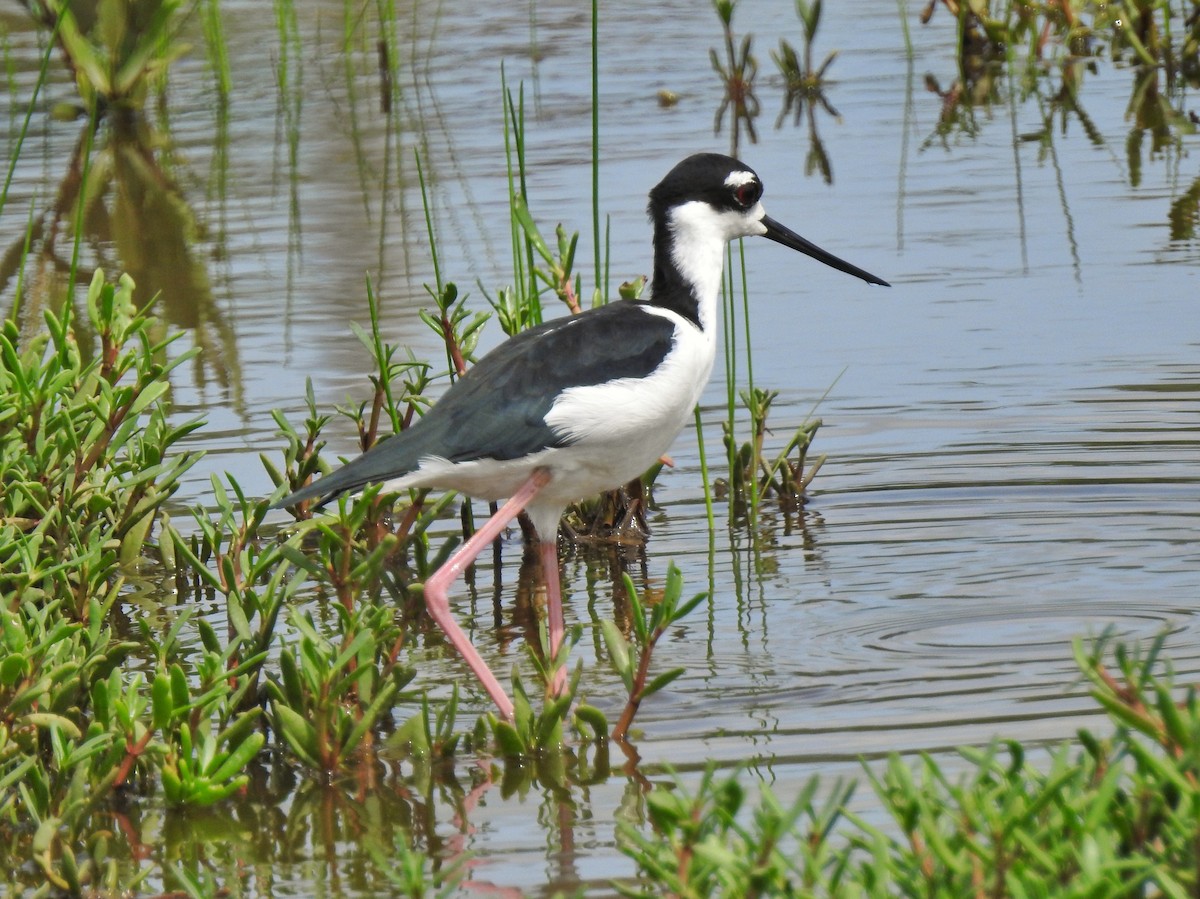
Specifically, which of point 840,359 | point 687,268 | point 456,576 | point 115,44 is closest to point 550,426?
point 456,576

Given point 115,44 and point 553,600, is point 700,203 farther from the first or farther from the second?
point 115,44

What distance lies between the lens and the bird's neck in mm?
4789

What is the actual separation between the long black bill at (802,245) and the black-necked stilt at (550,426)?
0.53 metres

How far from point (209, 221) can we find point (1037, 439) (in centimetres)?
432

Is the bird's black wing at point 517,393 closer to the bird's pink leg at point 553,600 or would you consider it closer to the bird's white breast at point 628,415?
the bird's white breast at point 628,415

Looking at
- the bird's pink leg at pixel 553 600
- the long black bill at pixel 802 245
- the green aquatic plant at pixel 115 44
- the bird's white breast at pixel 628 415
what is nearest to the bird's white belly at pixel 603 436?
the bird's white breast at pixel 628 415

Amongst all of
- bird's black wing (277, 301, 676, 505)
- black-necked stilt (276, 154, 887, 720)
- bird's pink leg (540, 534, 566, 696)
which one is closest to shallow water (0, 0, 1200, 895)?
bird's pink leg (540, 534, 566, 696)

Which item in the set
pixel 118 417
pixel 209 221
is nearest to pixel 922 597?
pixel 118 417

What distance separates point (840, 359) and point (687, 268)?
5.59 feet

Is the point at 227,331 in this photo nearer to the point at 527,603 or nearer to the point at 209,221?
the point at 209,221

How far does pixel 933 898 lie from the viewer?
2537 mm

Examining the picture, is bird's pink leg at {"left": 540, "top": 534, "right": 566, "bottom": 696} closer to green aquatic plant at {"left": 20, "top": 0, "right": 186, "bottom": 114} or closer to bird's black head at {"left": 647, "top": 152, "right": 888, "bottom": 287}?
bird's black head at {"left": 647, "top": 152, "right": 888, "bottom": 287}

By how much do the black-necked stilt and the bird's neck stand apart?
0.10 ft

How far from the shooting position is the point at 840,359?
641 cm
